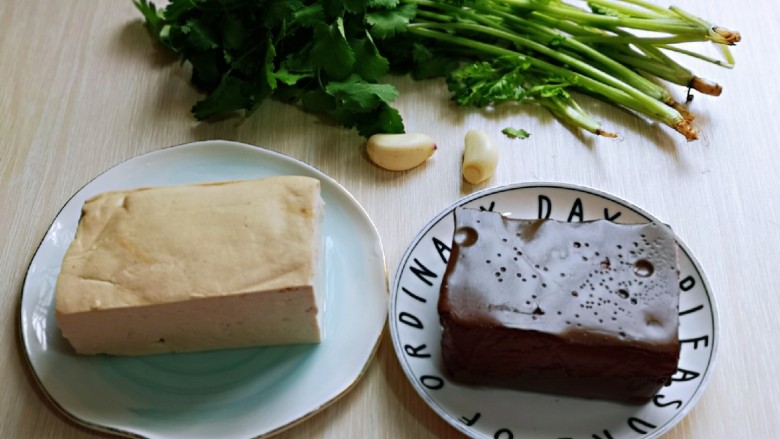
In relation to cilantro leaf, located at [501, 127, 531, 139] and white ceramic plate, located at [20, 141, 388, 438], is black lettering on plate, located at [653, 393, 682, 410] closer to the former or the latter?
white ceramic plate, located at [20, 141, 388, 438]

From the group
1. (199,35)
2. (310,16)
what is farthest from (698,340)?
(199,35)

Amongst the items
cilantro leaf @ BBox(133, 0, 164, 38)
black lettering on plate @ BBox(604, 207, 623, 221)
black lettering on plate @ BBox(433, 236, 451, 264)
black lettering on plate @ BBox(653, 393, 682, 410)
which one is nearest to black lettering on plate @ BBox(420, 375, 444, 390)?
black lettering on plate @ BBox(433, 236, 451, 264)

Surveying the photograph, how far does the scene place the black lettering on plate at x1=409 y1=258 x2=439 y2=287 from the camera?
1.30 m

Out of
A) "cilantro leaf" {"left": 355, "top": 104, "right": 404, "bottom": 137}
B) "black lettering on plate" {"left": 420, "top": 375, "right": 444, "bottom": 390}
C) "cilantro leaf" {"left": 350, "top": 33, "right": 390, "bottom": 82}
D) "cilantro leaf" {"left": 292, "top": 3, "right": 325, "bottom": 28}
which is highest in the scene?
"cilantro leaf" {"left": 292, "top": 3, "right": 325, "bottom": 28}

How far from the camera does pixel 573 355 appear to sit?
108 centimetres

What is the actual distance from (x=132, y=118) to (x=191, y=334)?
64cm

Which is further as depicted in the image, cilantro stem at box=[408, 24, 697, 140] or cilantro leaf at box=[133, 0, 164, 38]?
cilantro leaf at box=[133, 0, 164, 38]

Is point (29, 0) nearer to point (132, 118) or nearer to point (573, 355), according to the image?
point (132, 118)

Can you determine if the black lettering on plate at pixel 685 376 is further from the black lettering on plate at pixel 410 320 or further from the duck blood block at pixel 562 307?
the black lettering on plate at pixel 410 320

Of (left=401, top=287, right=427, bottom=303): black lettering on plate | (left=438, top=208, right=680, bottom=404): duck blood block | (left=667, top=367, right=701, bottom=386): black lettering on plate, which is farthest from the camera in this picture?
(left=401, top=287, right=427, bottom=303): black lettering on plate

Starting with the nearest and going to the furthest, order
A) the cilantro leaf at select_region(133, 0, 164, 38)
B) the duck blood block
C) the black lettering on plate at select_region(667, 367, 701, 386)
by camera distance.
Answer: the duck blood block, the black lettering on plate at select_region(667, 367, 701, 386), the cilantro leaf at select_region(133, 0, 164, 38)

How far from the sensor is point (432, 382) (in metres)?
1.18

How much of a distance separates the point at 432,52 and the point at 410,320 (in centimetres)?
70

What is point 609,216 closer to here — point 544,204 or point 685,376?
point 544,204
